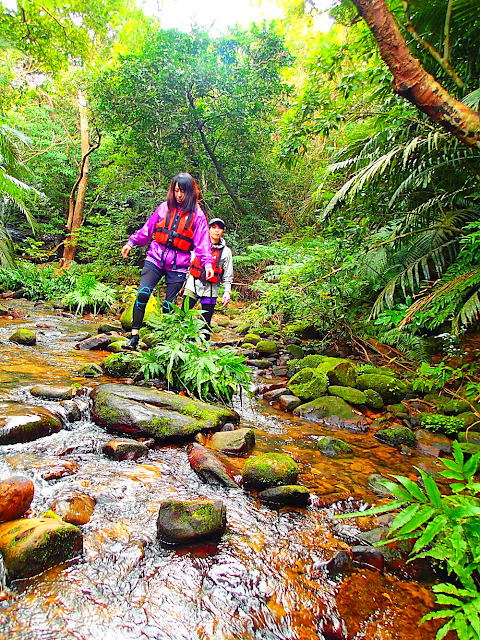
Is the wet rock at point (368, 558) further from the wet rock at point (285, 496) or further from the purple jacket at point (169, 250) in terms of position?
the purple jacket at point (169, 250)

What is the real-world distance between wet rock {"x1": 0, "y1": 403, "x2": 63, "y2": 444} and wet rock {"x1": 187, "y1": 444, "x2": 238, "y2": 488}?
41.2 inches

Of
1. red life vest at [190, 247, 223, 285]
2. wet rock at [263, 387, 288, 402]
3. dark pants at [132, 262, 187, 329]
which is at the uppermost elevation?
red life vest at [190, 247, 223, 285]

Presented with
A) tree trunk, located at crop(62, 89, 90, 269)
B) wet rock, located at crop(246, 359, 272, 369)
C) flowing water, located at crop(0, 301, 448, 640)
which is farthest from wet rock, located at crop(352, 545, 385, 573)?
tree trunk, located at crop(62, 89, 90, 269)

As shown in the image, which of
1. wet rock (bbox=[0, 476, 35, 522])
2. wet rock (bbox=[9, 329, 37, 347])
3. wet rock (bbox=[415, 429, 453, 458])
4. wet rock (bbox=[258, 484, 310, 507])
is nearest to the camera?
wet rock (bbox=[0, 476, 35, 522])

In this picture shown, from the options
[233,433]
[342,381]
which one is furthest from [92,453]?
[342,381]

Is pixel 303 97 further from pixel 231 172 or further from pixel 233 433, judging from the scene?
pixel 231 172

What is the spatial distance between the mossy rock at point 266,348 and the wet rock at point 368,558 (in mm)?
4713

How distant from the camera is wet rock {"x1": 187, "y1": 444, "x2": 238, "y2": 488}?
8.04ft

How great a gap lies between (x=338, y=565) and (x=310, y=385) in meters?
2.76

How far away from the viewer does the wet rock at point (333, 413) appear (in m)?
3.96

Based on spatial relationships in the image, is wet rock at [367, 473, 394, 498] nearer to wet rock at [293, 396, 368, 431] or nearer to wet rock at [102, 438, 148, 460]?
wet rock at [293, 396, 368, 431]

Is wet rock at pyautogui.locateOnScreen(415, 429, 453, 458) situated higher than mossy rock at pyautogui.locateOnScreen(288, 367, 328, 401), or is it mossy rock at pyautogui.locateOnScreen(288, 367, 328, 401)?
mossy rock at pyautogui.locateOnScreen(288, 367, 328, 401)

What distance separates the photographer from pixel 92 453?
258 cm

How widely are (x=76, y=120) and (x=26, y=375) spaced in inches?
669
